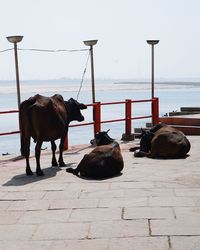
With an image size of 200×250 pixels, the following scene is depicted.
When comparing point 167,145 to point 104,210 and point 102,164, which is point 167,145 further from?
point 104,210

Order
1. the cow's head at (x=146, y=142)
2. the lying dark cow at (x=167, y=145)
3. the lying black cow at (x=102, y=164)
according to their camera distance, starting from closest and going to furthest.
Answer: the lying black cow at (x=102, y=164), the lying dark cow at (x=167, y=145), the cow's head at (x=146, y=142)

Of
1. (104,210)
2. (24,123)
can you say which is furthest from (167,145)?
(104,210)

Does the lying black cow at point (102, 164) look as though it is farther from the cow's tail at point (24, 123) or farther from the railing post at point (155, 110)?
the railing post at point (155, 110)

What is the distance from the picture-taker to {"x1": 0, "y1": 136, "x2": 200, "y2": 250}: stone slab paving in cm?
489

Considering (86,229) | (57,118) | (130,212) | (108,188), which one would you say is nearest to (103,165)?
(108,188)

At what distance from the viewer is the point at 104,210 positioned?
598 cm

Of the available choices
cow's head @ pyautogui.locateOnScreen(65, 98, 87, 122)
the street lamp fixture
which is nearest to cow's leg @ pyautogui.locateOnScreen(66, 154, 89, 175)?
cow's head @ pyautogui.locateOnScreen(65, 98, 87, 122)

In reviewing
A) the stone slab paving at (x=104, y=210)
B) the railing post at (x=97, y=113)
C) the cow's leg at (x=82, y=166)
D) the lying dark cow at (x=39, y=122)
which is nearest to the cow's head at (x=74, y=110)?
the lying dark cow at (x=39, y=122)

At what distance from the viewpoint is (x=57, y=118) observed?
8695mm

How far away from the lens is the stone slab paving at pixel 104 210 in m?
4.89

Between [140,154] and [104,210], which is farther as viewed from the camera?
[140,154]

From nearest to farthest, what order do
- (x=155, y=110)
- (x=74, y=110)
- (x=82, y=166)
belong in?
(x=82, y=166)
(x=74, y=110)
(x=155, y=110)

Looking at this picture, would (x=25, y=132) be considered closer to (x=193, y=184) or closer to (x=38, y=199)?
(x=38, y=199)

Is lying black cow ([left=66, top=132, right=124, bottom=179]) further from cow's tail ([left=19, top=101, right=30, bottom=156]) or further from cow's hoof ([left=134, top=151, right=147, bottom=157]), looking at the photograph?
cow's hoof ([left=134, top=151, right=147, bottom=157])
